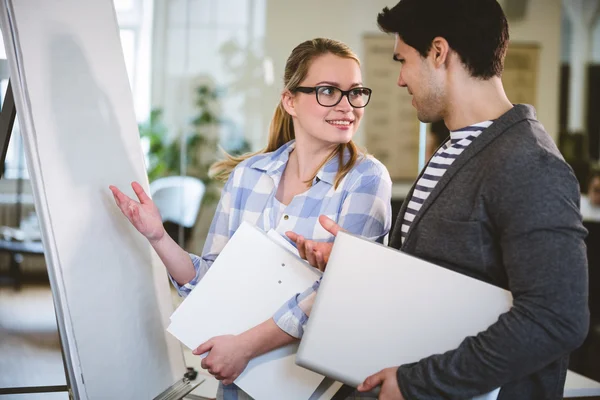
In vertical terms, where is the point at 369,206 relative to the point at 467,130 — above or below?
below

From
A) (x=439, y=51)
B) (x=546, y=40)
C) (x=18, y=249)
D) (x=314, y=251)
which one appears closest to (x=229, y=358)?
(x=314, y=251)

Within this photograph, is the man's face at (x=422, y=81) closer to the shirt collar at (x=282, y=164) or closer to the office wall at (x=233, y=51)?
the shirt collar at (x=282, y=164)

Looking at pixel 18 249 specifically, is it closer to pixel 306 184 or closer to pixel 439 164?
pixel 306 184

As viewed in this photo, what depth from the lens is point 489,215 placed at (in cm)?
111

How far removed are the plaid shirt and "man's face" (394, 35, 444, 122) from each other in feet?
0.94

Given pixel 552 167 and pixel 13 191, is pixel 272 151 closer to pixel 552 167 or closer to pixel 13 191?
pixel 552 167

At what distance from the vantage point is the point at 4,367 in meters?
2.95

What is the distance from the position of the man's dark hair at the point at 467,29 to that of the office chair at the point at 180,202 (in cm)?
417

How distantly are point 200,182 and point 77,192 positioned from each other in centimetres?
381

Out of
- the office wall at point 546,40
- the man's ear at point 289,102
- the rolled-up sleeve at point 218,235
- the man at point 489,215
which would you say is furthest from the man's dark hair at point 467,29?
the office wall at point 546,40

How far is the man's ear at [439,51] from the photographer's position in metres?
1.25

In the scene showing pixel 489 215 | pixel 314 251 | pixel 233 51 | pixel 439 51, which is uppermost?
pixel 233 51

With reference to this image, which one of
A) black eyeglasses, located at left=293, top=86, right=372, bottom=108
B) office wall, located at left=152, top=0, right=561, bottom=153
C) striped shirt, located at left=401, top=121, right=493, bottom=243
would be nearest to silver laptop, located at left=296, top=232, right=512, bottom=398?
striped shirt, located at left=401, top=121, right=493, bottom=243

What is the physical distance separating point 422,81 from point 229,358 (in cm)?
71
